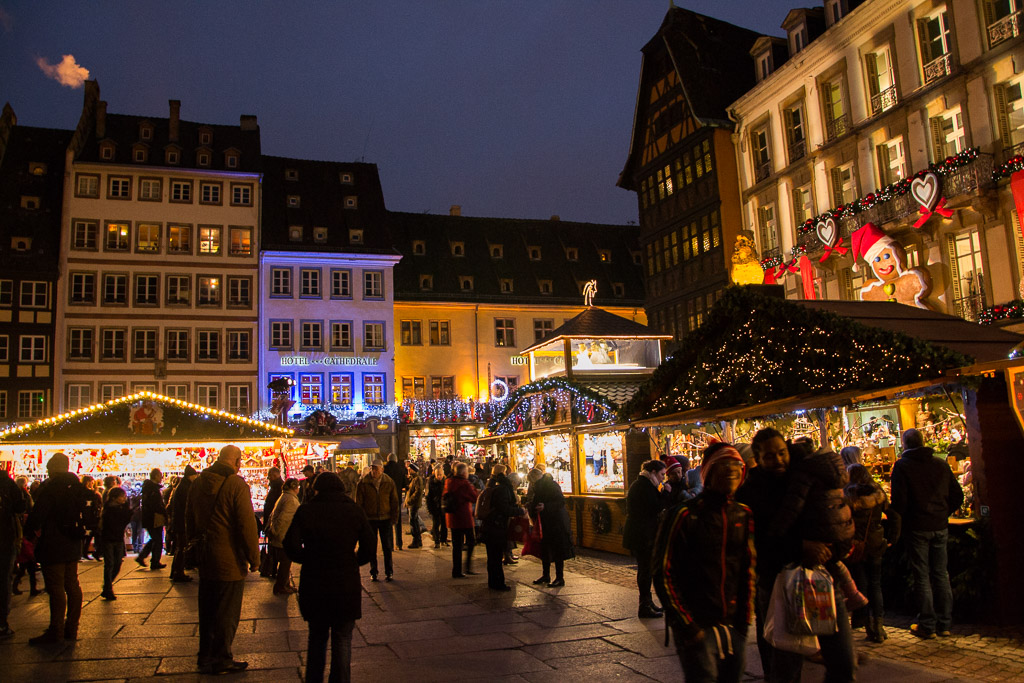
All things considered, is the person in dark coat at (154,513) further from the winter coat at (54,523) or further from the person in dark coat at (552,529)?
the person in dark coat at (552,529)

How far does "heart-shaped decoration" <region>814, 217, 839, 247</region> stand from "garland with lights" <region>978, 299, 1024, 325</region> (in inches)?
202

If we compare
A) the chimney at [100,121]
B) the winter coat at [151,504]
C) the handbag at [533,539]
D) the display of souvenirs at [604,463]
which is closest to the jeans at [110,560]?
the winter coat at [151,504]

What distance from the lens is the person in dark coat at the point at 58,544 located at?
8.31 metres

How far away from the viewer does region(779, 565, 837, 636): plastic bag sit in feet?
14.9

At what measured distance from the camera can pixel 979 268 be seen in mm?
19578

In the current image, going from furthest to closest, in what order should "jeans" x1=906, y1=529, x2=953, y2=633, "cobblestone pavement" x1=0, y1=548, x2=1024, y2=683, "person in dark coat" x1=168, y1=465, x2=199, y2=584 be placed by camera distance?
"person in dark coat" x1=168, y1=465, x2=199, y2=584 → "jeans" x1=906, y1=529, x2=953, y2=633 → "cobblestone pavement" x1=0, y1=548, x2=1024, y2=683

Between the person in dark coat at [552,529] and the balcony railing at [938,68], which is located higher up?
the balcony railing at [938,68]

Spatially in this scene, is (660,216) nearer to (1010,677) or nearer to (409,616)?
(409,616)

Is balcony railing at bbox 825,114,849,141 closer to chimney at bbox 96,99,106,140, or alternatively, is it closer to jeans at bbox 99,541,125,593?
jeans at bbox 99,541,125,593

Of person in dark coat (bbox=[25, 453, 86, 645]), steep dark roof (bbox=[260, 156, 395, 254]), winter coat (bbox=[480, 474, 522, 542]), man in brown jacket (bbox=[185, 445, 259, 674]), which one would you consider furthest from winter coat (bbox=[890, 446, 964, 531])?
steep dark roof (bbox=[260, 156, 395, 254])

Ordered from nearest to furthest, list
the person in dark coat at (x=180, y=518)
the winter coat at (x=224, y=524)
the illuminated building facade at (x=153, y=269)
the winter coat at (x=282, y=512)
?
the winter coat at (x=224, y=524) → the winter coat at (x=282, y=512) → the person in dark coat at (x=180, y=518) → the illuminated building facade at (x=153, y=269)

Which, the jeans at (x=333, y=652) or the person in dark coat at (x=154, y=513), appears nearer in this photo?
the jeans at (x=333, y=652)

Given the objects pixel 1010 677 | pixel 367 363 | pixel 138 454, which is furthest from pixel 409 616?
pixel 367 363

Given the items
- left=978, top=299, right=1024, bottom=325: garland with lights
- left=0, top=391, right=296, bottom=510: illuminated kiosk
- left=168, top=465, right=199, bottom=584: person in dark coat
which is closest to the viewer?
left=168, top=465, right=199, bottom=584: person in dark coat
